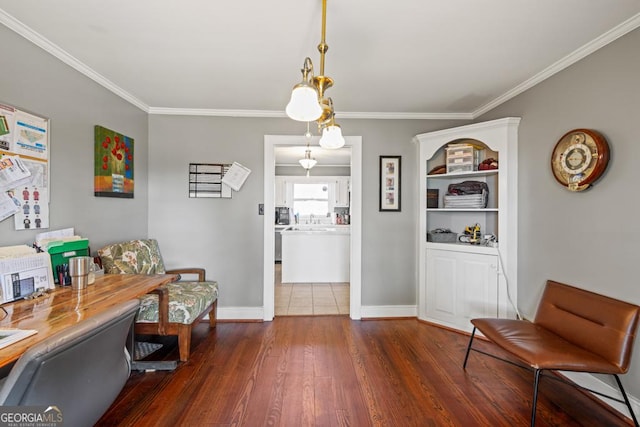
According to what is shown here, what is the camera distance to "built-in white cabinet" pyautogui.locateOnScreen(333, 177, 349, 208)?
671 centimetres

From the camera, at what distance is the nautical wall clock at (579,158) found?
1.75 metres

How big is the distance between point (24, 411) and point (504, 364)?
110 inches

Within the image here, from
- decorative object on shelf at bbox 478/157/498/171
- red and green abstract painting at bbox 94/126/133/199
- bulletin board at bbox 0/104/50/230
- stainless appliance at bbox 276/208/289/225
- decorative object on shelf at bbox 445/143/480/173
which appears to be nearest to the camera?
bulletin board at bbox 0/104/50/230

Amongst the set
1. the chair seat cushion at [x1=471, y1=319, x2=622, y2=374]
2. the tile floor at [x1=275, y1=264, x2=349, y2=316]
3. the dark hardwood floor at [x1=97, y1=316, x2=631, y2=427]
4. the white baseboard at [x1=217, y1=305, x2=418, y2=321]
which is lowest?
the dark hardwood floor at [x1=97, y1=316, x2=631, y2=427]

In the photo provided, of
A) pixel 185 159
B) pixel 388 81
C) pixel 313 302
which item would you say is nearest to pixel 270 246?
pixel 313 302

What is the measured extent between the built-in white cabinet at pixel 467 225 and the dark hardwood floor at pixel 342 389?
0.38 meters

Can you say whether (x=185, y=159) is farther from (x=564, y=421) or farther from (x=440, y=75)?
(x=564, y=421)

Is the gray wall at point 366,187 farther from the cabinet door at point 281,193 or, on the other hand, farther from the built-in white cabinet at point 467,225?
the cabinet door at point 281,193

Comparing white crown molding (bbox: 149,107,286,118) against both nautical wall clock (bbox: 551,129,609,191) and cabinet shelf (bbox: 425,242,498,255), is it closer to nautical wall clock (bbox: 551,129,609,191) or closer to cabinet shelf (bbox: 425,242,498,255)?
cabinet shelf (bbox: 425,242,498,255)

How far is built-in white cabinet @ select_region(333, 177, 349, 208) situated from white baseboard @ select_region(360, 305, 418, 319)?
3788 millimetres

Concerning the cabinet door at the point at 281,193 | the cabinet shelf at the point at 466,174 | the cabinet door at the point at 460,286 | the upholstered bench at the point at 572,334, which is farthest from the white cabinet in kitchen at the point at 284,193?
the upholstered bench at the point at 572,334

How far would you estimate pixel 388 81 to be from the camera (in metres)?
2.33

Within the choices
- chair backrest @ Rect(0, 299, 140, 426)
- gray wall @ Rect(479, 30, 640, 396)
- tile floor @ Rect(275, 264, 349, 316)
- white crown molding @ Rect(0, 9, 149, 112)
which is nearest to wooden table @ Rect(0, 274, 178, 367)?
chair backrest @ Rect(0, 299, 140, 426)

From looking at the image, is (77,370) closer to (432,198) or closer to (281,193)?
(432,198)
